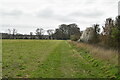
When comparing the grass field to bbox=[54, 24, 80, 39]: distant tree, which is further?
bbox=[54, 24, 80, 39]: distant tree

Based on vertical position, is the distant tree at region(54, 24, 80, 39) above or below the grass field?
above

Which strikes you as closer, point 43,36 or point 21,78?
point 21,78

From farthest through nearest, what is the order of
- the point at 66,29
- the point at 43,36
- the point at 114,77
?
the point at 43,36 → the point at 66,29 → the point at 114,77

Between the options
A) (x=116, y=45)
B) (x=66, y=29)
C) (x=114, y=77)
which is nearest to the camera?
(x=114, y=77)

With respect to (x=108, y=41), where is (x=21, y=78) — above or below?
below

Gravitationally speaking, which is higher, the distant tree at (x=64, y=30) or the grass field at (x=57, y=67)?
the distant tree at (x=64, y=30)

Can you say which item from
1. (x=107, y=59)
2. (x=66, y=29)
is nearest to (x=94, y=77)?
(x=107, y=59)

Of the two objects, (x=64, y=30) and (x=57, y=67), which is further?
(x=64, y=30)

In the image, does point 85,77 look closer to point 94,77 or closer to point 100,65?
point 94,77

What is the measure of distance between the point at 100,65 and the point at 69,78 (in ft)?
11.5

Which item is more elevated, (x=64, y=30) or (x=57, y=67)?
(x=64, y=30)

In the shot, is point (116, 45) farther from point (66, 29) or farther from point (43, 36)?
Result: point (43, 36)

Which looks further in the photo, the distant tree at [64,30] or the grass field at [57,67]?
the distant tree at [64,30]

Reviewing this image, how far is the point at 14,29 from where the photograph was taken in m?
133
